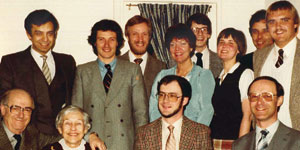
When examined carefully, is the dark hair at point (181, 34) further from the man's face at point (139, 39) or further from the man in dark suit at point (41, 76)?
the man in dark suit at point (41, 76)

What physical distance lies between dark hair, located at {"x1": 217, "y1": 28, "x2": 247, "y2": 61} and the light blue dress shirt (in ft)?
2.06

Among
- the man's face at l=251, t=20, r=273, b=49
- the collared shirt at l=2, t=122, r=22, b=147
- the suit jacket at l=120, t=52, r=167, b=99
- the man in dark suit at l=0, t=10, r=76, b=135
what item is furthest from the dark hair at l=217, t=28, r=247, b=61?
the collared shirt at l=2, t=122, r=22, b=147

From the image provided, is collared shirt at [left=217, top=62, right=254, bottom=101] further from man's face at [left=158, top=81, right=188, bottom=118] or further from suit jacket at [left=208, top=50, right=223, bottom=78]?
man's face at [left=158, top=81, right=188, bottom=118]

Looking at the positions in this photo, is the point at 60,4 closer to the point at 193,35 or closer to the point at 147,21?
the point at 147,21

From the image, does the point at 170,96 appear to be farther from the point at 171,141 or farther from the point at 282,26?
the point at 282,26

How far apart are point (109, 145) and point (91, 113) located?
35 centimetres

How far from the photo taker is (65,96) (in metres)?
4.91

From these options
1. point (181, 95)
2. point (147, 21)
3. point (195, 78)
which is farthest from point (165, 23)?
point (181, 95)

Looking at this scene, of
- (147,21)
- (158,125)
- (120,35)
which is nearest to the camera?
(158,125)

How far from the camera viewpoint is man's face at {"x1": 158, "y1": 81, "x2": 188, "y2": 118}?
4.27m

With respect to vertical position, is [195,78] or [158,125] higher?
[195,78]

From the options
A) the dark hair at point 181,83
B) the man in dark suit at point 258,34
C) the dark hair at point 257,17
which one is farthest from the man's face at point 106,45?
the dark hair at point 257,17

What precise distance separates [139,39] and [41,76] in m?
1.13

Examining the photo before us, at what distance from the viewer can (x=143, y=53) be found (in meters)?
5.32
